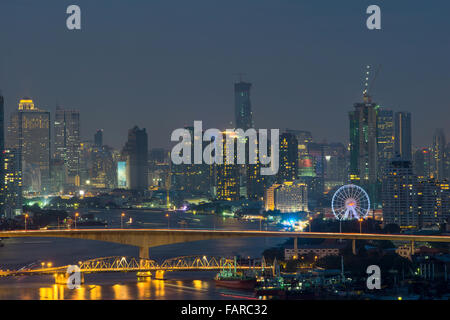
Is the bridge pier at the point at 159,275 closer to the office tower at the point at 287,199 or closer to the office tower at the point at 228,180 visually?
the office tower at the point at 287,199

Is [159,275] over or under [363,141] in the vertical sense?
under

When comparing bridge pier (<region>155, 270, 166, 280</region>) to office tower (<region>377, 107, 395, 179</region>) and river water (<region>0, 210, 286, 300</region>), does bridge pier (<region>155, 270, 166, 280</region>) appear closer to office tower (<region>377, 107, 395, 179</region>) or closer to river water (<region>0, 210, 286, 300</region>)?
river water (<region>0, 210, 286, 300</region>)

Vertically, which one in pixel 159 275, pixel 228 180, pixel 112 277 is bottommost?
pixel 112 277

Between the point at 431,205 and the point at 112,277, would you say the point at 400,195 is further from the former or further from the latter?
the point at 112,277

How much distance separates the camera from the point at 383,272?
27438mm

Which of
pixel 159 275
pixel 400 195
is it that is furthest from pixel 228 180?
pixel 159 275

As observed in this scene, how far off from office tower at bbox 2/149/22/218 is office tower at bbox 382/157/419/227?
2860 cm

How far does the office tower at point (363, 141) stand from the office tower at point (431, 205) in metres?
26.6

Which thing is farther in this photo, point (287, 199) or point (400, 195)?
point (287, 199)

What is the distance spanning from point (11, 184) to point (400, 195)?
1209 inches

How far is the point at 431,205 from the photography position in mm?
50406

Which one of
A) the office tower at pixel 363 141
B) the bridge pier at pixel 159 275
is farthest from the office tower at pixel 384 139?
the bridge pier at pixel 159 275

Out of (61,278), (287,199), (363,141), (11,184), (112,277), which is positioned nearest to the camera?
(61,278)
